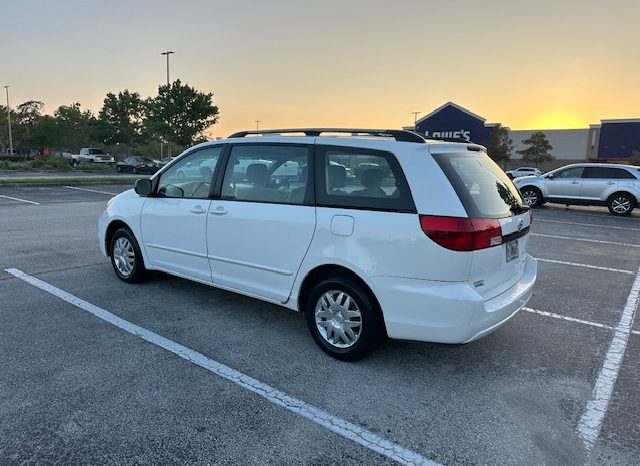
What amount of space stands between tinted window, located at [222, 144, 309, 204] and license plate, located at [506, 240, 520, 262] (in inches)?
64.6

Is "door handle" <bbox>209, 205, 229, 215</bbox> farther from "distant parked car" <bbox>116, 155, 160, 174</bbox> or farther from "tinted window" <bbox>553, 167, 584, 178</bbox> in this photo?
"distant parked car" <bbox>116, 155, 160, 174</bbox>

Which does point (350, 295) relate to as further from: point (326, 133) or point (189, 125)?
point (189, 125)

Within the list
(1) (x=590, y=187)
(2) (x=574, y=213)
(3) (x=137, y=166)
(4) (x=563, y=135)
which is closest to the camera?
(2) (x=574, y=213)

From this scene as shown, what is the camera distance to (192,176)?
4.76m

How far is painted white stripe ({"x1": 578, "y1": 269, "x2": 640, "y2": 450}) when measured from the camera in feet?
9.38

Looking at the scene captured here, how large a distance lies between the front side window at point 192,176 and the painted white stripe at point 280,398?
1.38 meters

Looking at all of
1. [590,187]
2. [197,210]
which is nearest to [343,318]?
[197,210]

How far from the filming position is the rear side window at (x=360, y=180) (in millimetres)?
3367

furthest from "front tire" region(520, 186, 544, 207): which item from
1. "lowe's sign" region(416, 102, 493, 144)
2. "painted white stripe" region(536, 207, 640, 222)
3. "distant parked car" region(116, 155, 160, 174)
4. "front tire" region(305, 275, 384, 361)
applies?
"distant parked car" region(116, 155, 160, 174)

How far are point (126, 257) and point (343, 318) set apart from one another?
3.14 m

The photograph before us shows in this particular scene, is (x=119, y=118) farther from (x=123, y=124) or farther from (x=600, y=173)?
(x=600, y=173)

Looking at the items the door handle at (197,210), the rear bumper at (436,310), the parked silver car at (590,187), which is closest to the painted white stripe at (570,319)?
the rear bumper at (436,310)

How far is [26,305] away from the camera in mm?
4719

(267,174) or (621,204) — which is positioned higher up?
(267,174)
